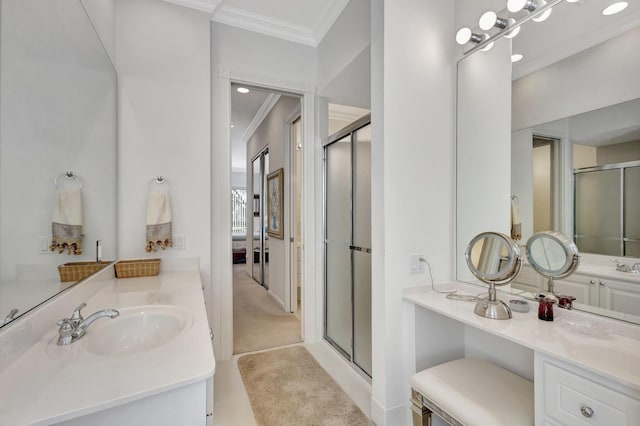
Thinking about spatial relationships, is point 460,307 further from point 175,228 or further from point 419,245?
point 175,228

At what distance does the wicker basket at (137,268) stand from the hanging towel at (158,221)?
0.38ft

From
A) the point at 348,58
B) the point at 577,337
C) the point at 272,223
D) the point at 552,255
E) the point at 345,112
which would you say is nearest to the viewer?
the point at 577,337

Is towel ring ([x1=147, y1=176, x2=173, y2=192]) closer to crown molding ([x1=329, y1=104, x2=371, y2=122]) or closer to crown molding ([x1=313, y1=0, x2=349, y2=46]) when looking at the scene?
crown molding ([x1=329, y1=104, x2=371, y2=122])

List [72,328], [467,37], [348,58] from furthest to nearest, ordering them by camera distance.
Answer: [348,58] < [467,37] < [72,328]

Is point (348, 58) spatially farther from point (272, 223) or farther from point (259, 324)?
point (259, 324)

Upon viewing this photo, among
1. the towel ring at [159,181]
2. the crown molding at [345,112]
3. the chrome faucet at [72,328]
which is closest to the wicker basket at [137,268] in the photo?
the towel ring at [159,181]

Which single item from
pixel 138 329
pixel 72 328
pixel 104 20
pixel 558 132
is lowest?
pixel 138 329

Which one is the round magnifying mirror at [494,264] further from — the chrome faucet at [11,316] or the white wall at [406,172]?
the chrome faucet at [11,316]

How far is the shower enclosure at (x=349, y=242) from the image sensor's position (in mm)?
2238

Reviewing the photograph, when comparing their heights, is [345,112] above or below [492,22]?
below

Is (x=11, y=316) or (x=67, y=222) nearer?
(x=11, y=316)

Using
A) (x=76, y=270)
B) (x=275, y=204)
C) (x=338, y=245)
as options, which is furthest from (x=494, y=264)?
(x=275, y=204)

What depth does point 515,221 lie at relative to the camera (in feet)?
5.23

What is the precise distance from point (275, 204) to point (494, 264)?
3.26 m
